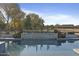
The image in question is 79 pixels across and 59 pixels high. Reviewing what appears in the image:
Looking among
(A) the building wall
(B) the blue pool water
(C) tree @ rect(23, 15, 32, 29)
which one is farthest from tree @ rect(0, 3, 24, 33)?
(B) the blue pool water

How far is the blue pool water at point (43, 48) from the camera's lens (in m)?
5.42

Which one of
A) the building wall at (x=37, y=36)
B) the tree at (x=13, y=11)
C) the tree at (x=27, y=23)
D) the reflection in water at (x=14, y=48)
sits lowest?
the reflection in water at (x=14, y=48)

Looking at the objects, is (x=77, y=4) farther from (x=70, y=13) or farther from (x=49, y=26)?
(x=49, y=26)

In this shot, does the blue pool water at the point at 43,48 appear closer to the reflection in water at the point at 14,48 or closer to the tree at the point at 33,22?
the reflection in water at the point at 14,48

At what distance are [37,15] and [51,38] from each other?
0.59 m

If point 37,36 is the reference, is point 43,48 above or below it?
below

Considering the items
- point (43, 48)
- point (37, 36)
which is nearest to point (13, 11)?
point (37, 36)

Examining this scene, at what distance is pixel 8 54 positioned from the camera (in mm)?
5418

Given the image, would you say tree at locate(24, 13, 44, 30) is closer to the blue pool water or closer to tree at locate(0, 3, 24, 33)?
tree at locate(0, 3, 24, 33)

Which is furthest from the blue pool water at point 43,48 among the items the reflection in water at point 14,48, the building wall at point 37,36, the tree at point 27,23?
the tree at point 27,23

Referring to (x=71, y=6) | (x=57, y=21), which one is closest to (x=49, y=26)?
(x=57, y=21)

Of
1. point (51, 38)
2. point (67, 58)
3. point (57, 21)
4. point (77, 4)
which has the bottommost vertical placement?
point (67, 58)

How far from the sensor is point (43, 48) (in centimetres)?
553

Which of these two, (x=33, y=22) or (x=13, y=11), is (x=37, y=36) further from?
(x=13, y=11)
